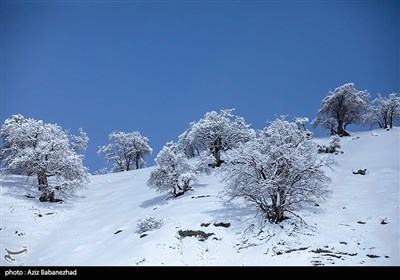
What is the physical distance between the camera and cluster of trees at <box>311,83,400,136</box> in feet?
185

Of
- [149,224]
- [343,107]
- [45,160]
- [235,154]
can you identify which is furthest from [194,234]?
[343,107]

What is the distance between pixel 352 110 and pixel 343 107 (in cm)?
159

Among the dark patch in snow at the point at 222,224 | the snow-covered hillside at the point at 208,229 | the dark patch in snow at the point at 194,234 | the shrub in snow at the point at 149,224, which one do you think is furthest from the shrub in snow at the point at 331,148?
the shrub in snow at the point at 149,224

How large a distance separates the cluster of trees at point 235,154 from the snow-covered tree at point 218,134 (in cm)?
14

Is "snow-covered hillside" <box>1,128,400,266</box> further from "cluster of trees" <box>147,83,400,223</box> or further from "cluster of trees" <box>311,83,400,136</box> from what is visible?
"cluster of trees" <box>311,83,400,136</box>

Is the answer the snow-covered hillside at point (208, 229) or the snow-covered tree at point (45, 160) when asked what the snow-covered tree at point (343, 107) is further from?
the snow-covered tree at point (45, 160)

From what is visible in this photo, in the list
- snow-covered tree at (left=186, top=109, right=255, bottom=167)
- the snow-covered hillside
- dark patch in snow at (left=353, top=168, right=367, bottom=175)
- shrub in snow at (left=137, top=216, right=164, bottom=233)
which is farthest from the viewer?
snow-covered tree at (left=186, top=109, right=255, bottom=167)

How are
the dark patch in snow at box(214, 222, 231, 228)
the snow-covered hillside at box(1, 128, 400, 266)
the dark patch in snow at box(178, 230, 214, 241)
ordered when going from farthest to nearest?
the dark patch in snow at box(214, 222, 231, 228) < the dark patch in snow at box(178, 230, 214, 241) < the snow-covered hillside at box(1, 128, 400, 266)

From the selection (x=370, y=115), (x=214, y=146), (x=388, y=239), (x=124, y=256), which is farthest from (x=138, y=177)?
(x=370, y=115)

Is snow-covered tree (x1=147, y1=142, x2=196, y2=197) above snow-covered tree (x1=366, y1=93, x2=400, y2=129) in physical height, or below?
below

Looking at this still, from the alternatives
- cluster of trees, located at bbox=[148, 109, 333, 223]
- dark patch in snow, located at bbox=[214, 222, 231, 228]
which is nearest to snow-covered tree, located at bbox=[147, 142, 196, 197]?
cluster of trees, located at bbox=[148, 109, 333, 223]

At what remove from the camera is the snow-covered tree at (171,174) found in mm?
31312

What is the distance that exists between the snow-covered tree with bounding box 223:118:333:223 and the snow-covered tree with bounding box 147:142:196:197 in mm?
8741

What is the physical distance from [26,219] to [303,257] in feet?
74.9
